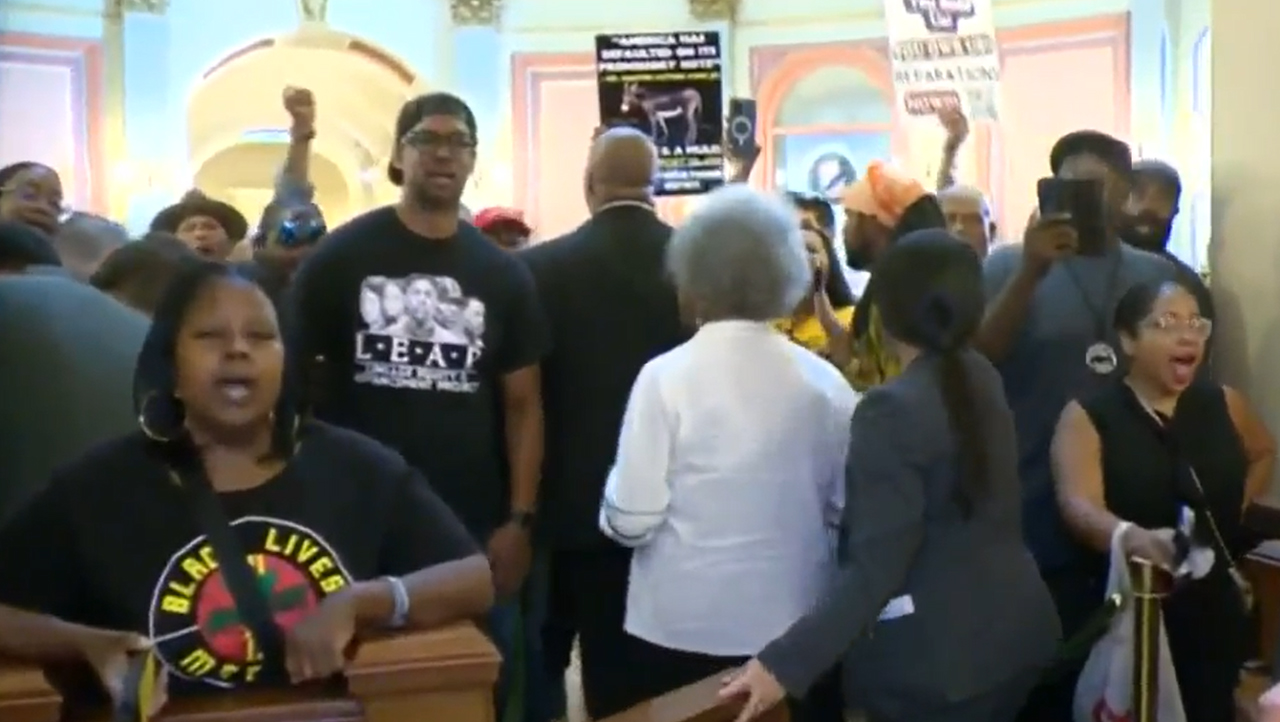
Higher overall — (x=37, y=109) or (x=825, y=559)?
(x=37, y=109)

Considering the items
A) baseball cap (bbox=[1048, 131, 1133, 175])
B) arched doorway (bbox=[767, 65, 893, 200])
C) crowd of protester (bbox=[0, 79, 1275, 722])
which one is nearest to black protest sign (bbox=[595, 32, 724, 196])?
crowd of protester (bbox=[0, 79, 1275, 722])

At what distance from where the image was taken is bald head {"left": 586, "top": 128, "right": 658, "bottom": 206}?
3.55 metres

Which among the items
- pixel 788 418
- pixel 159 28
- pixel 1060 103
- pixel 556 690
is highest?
pixel 159 28

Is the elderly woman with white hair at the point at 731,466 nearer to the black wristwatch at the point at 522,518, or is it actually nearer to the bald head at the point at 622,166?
the black wristwatch at the point at 522,518

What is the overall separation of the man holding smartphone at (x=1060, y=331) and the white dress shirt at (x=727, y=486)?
72cm

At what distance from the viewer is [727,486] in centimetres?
270

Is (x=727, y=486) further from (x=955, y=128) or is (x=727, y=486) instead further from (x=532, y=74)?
(x=532, y=74)

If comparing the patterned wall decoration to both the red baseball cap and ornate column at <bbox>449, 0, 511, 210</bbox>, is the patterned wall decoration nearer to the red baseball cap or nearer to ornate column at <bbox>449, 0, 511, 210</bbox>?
ornate column at <bbox>449, 0, 511, 210</bbox>

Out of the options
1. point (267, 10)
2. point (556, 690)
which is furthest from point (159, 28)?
point (556, 690)

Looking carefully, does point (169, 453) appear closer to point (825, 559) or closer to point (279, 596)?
point (279, 596)

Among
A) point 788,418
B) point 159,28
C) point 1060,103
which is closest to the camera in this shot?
point 788,418

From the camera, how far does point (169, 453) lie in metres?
2.34

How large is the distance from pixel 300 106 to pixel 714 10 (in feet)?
28.9

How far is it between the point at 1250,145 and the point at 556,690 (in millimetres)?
2125
